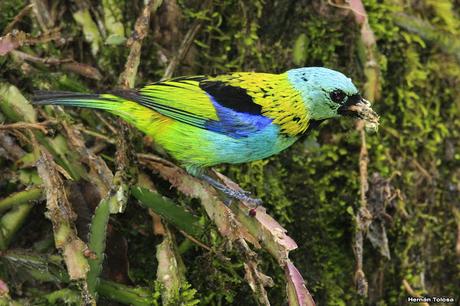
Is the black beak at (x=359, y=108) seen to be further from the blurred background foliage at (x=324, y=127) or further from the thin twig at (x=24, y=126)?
the thin twig at (x=24, y=126)

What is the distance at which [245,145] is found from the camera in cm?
323

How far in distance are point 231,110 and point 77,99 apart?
811 millimetres

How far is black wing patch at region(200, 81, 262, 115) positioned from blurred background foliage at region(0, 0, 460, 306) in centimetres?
56

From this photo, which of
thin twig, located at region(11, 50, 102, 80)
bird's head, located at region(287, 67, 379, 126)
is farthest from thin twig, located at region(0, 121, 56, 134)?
bird's head, located at region(287, 67, 379, 126)

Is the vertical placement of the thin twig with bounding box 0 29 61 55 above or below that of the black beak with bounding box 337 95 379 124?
above

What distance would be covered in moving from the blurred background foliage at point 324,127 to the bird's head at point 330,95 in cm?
57

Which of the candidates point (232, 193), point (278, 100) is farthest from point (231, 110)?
point (232, 193)

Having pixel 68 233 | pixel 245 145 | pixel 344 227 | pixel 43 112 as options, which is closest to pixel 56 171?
pixel 68 233

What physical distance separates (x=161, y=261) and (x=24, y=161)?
0.95m

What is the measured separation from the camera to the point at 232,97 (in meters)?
3.32

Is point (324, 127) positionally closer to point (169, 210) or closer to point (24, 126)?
point (169, 210)

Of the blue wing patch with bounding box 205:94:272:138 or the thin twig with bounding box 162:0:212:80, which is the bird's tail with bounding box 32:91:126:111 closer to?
the blue wing patch with bounding box 205:94:272:138

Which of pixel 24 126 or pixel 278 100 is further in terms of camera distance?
pixel 278 100

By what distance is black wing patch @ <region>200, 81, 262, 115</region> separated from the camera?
330 cm
